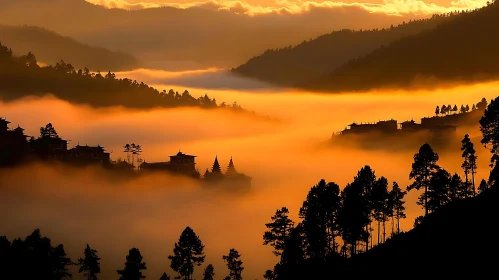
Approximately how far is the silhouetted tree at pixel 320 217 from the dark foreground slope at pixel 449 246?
9.88 meters

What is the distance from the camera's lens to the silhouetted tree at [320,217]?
86625 millimetres

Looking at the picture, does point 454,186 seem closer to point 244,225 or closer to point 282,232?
point 282,232

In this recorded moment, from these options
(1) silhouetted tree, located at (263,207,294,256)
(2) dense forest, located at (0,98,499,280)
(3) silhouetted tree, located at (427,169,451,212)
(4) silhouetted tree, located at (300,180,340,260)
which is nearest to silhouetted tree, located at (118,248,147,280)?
(2) dense forest, located at (0,98,499,280)

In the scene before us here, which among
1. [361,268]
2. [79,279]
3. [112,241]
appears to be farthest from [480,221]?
[112,241]

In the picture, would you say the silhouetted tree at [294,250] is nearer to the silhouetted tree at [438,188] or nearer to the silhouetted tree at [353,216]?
the silhouetted tree at [353,216]

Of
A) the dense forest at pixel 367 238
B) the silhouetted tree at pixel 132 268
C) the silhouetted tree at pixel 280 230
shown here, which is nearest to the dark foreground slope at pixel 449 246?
the dense forest at pixel 367 238

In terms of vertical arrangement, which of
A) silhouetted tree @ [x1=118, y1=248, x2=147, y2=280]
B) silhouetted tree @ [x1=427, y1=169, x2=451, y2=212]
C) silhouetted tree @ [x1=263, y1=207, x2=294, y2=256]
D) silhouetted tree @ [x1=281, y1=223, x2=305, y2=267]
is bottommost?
silhouetted tree @ [x1=118, y1=248, x2=147, y2=280]

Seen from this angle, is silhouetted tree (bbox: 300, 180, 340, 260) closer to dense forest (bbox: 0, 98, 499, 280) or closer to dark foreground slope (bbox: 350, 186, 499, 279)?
dense forest (bbox: 0, 98, 499, 280)

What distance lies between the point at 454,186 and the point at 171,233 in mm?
103110

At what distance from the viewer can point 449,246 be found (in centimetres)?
6394

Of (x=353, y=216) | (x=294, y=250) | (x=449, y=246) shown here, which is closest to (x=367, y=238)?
(x=353, y=216)

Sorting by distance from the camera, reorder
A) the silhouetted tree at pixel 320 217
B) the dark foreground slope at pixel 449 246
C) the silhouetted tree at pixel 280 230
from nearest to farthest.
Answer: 1. the dark foreground slope at pixel 449 246
2. the silhouetted tree at pixel 320 217
3. the silhouetted tree at pixel 280 230

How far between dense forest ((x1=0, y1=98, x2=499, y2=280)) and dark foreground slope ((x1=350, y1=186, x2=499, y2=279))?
0.08 meters

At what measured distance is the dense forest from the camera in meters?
62.9
